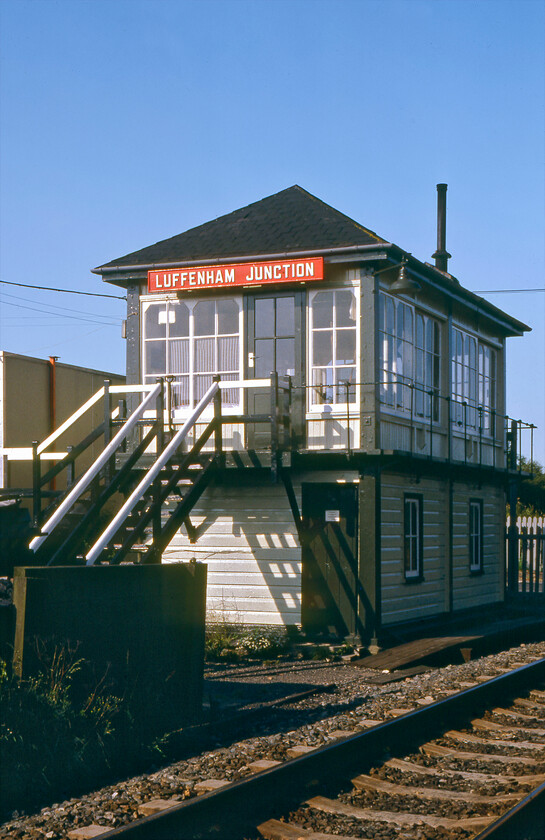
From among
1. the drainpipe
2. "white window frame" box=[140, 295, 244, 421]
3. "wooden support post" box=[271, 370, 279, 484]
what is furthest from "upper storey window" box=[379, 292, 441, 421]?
the drainpipe

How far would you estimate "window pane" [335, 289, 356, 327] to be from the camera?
15.3 m

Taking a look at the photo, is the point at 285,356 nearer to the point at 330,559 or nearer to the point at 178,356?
the point at 178,356

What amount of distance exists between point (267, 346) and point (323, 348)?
969 millimetres

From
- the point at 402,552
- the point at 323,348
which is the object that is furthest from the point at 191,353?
the point at 402,552

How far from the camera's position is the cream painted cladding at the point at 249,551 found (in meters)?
15.3

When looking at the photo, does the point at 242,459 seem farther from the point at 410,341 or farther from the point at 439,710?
the point at 439,710

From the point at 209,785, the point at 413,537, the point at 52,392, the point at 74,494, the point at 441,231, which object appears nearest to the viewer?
the point at 209,785

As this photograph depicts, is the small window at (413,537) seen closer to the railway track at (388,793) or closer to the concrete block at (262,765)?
the railway track at (388,793)

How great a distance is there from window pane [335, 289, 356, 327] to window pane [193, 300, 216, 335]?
215 cm

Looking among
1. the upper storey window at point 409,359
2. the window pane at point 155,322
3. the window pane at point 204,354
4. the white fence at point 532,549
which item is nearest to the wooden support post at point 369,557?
the upper storey window at point 409,359

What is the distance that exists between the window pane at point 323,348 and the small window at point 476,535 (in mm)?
6569

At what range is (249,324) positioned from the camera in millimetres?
15945

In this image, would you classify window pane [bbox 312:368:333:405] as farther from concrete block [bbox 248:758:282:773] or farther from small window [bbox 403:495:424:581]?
concrete block [bbox 248:758:282:773]

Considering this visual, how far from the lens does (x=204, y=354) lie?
53.3ft
